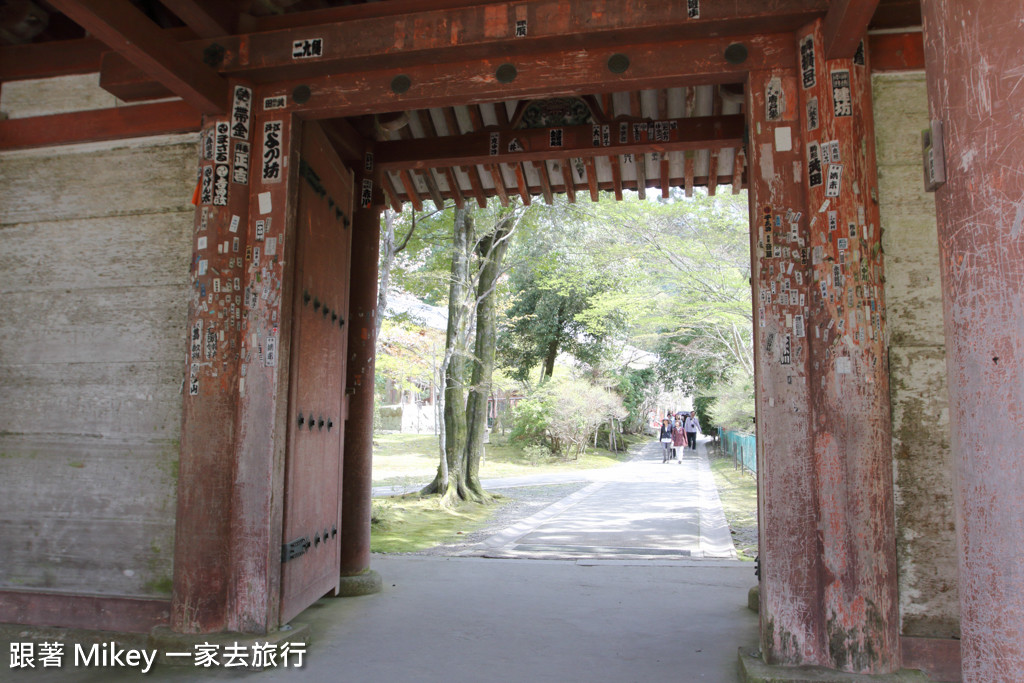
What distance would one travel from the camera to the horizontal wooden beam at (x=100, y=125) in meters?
3.89

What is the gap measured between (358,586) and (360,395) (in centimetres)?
139

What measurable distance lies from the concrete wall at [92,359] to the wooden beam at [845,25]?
340 centimetres

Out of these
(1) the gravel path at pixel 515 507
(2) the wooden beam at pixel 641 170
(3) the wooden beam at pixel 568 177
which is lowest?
(1) the gravel path at pixel 515 507

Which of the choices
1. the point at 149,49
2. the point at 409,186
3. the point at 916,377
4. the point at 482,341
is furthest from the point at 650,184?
the point at 482,341

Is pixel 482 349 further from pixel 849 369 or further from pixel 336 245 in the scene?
pixel 849 369

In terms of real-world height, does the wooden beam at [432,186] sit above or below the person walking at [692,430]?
above

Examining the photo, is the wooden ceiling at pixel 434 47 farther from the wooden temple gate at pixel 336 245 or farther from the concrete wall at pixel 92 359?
the concrete wall at pixel 92 359

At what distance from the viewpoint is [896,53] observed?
335 cm

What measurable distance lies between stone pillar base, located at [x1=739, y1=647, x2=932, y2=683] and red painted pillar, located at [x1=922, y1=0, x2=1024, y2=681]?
1.19 meters

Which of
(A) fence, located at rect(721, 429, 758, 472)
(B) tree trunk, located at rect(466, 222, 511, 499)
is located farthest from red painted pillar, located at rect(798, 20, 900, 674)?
(A) fence, located at rect(721, 429, 758, 472)

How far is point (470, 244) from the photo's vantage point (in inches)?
461

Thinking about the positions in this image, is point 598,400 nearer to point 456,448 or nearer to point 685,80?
point 456,448

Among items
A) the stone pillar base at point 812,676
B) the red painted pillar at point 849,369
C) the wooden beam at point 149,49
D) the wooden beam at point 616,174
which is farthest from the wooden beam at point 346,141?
the stone pillar base at point 812,676

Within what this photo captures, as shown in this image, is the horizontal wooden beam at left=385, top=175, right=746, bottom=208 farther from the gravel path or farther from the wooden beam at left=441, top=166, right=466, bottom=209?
the gravel path
